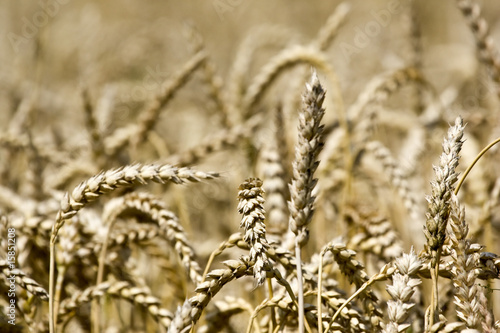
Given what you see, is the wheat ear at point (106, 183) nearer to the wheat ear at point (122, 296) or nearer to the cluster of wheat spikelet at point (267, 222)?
the cluster of wheat spikelet at point (267, 222)

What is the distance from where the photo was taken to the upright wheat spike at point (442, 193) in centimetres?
81

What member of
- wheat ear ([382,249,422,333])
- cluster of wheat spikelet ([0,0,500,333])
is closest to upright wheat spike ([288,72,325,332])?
cluster of wheat spikelet ([0,0,500,333])

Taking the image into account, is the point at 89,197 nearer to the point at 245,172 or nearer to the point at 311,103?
the point at 311,103

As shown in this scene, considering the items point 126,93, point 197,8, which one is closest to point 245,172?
point 126,93

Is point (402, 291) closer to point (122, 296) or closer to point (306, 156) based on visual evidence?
point (306, 156)

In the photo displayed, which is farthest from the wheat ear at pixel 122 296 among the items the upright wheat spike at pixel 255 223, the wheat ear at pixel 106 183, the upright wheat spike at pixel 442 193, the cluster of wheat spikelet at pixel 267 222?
the upright wheat spike at pixel 442 193

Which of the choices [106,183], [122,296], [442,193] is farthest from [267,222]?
[442,193]

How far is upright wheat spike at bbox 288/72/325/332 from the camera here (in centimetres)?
81

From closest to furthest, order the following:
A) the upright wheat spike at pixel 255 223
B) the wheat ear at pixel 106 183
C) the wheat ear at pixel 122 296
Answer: the upright wheat spike at pixel 255 223
the wheat ear at pixel 106 183
the wheat ear at pixel 122 296

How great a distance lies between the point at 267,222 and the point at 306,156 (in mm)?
832

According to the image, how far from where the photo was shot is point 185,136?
4.01 m

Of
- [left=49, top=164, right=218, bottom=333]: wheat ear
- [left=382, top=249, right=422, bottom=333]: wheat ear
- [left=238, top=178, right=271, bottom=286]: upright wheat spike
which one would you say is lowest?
[left=382, top=249, right=422, bottom=333]: wheat ear

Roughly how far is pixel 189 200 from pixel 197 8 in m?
7.66

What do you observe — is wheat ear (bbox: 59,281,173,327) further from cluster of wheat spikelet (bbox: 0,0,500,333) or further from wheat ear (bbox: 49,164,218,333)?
wheat ear (bbox: 49,164,218,333)
